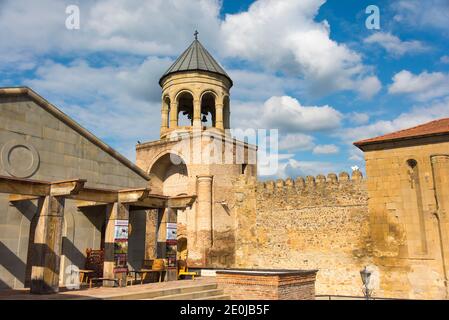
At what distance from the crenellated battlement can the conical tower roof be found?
684 centimetres

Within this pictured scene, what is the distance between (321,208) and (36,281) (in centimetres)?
1449

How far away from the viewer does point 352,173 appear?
19.5 m

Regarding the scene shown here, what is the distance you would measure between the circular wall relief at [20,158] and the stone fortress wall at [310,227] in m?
13.6

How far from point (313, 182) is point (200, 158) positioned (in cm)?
619

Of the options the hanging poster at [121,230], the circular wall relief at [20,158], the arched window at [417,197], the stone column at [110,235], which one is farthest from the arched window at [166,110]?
the arched window at [417,197]

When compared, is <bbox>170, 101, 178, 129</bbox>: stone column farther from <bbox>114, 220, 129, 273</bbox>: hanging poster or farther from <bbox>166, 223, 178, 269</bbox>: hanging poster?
<bbox>114, 220, 129, 273</bbox>: hanging poster

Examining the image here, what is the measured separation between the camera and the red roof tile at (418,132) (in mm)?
15470

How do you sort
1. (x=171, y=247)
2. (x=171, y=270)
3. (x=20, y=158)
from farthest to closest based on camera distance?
A: (x=171, y=247) → (x=171, y=270) → (x=20, y=158)

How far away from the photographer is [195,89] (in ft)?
74.2

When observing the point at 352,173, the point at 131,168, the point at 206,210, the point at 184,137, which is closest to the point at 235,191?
the point at 206,210

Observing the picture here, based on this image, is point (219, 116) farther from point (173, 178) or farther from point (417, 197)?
point (417, 197)

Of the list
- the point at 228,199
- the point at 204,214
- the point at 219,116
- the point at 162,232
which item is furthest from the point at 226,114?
the point at 162,232

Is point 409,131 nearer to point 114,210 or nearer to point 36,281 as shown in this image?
point 114,210
